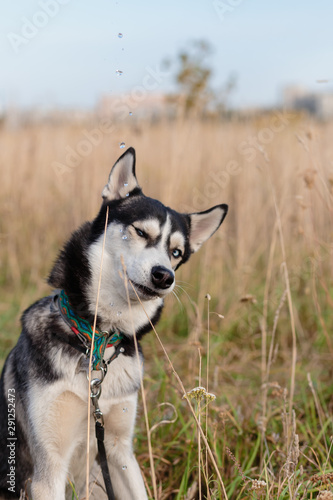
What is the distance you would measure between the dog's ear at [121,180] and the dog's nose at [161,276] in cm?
54

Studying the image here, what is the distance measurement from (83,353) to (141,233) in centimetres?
57

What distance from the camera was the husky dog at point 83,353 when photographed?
6.27 ft

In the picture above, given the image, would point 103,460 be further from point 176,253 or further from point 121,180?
point 121,180

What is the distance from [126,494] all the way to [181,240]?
1.13 m

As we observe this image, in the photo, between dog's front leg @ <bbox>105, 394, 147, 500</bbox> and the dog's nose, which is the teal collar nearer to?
dog's front leg @ <bbox>105, 394, 147, 500</bbox>

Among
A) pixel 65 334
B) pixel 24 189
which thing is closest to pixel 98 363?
pixel 65 334

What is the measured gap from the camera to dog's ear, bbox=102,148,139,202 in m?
2.21

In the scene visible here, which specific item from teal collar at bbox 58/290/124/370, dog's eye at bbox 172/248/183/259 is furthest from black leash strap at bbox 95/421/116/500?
dog's eye at bbox 172/248/183/259

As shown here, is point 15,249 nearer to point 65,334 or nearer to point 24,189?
point 24,189

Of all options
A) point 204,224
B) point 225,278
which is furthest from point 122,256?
point 225,278

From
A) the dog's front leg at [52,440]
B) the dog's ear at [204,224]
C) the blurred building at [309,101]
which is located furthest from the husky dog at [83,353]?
the blurred building at [309,101]

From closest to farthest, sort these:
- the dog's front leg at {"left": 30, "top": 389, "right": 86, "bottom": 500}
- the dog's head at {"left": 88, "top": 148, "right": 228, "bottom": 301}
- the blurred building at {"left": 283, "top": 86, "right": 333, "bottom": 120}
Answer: the dog's front leg at {"left": 30, "top": 389, "right": 86, "bottom": 500} < the dog's head at {"left": 88, "top": 148, "right": 228, "bottom": 301} < the blurred building at {"left": 283, "top": 86, "right": 333, "bottom": 120}

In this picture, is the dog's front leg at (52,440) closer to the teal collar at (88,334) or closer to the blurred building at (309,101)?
the teal collar at (88,334)

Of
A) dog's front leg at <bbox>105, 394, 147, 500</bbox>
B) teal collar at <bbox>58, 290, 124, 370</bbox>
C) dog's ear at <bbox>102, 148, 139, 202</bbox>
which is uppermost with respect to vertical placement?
dog's ear at <bbox>102, 148, 139, 202</bbox>
